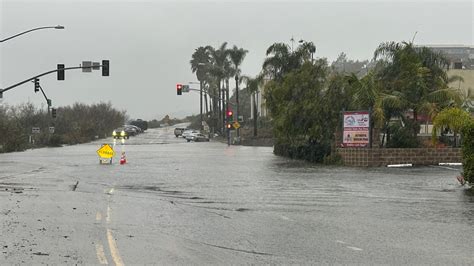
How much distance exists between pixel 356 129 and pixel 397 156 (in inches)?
92.0

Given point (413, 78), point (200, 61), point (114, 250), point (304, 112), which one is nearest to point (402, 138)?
point (413, 78)

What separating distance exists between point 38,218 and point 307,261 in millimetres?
5830

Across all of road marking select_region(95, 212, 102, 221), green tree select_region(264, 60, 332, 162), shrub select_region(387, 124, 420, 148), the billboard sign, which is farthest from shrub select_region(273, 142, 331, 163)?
road marking select_region(95, 212, 102, 221)

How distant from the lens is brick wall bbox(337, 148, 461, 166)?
27.7 m

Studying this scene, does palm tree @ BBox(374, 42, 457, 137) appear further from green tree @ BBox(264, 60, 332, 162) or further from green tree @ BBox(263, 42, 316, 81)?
green tree @ BBox(263, 42, 316, 81)

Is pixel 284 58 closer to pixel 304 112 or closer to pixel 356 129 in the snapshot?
pixel 304 112

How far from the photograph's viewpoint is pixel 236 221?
11.4 meters

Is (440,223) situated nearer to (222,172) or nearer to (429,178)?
(429,178)

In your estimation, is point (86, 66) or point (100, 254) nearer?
point (100, 254)

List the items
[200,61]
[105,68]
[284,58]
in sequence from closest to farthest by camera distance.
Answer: [105,68], [284,58], [200,61]

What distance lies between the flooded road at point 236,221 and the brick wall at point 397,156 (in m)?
6.83

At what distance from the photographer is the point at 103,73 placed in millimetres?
41531

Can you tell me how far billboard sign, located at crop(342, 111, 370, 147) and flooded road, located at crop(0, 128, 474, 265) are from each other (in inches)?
291

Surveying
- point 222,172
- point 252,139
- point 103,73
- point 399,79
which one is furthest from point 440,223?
point 252,139
